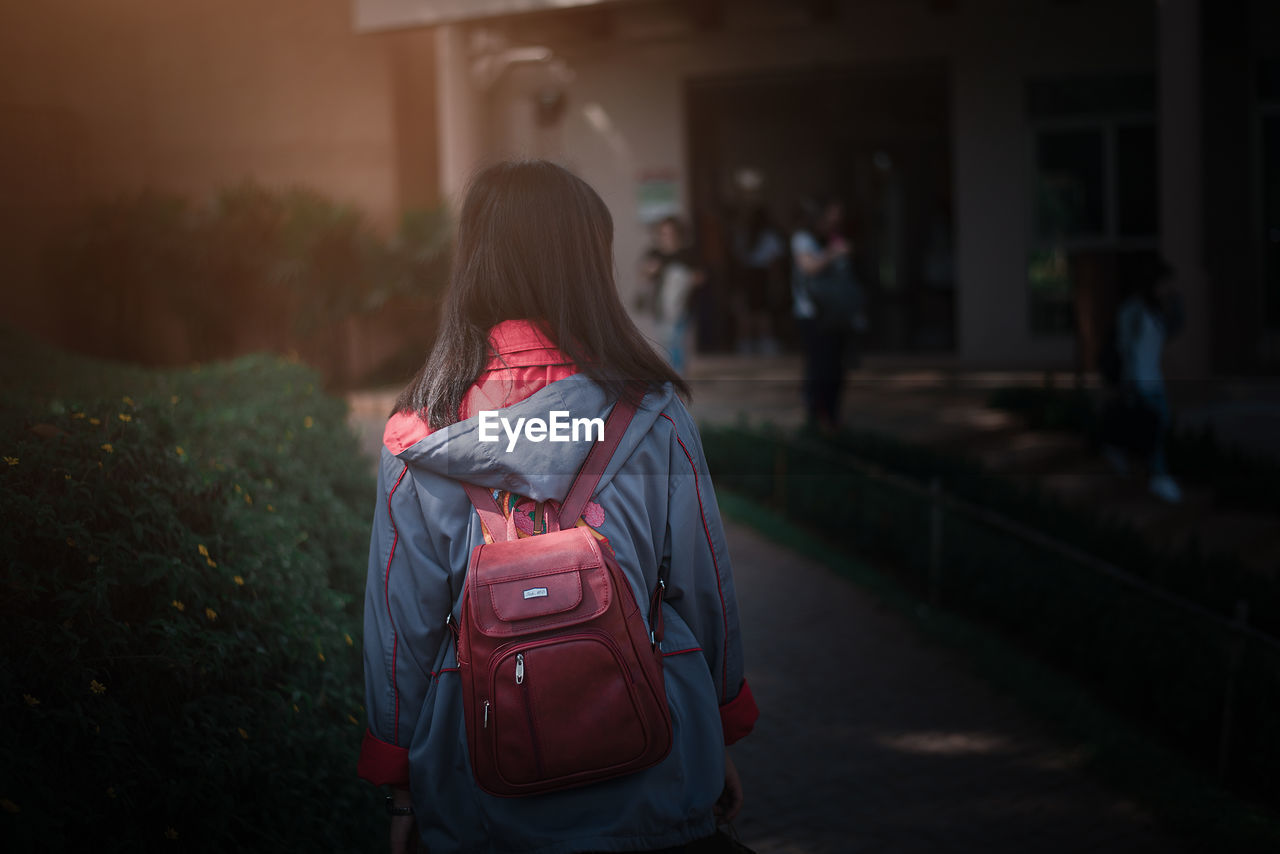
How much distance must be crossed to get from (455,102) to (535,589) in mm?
12311

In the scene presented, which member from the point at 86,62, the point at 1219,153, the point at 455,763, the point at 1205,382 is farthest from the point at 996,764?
the point at 1219,153

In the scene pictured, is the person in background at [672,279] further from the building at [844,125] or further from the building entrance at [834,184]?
the building entrance at [834,184]

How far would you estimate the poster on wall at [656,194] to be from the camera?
47.5 feet

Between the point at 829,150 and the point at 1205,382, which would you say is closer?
the point at 1205,382

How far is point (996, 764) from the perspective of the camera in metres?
4.40

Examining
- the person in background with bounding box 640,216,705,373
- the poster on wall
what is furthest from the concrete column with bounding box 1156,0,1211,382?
the poster on wall

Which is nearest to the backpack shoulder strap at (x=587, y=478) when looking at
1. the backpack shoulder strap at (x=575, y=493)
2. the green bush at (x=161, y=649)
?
the backpack shoulder strap at (x=575, y=493)

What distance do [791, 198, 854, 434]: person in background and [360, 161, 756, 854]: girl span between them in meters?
7.34

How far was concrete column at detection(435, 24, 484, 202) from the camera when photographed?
519 inches

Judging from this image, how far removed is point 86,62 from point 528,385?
3.01 m

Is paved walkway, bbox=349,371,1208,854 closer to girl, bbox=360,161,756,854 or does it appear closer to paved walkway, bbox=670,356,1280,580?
paved walkway, bbox=670,356,1280,580

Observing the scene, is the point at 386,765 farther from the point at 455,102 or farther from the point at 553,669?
the point at 455,102

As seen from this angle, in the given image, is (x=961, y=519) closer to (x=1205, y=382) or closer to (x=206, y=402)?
(x=206, y=402)

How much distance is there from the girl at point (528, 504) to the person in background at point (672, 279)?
8496 mm
